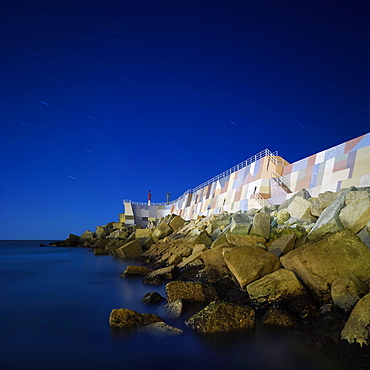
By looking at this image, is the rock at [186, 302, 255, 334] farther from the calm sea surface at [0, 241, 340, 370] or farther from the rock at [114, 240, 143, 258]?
the rock at [114, 240, 143, 258]

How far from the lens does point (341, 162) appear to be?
13.6m

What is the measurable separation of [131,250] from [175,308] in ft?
39.1

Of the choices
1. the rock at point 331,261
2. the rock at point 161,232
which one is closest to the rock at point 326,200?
the rock at point 331,261

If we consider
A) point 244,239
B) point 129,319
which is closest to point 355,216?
point 244,239

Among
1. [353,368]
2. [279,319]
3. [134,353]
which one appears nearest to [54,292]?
[134,353]

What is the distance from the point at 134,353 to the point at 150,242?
46.0 feet

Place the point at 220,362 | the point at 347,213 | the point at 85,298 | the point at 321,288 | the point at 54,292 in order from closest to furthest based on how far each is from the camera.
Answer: the point at 220,362 < the point at 321,288 < the point at 347,213 < the point at 85,298 < the point at 54,292

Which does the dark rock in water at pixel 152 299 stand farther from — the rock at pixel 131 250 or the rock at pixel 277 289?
the rock at pixel 131 250

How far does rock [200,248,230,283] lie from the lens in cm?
757

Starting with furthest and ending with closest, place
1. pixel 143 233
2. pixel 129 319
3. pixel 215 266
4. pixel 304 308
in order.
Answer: pixel 143 233
pixel 215 266
pixel 304 308
pixel 129 319

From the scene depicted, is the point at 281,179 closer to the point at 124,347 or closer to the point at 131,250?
the point at 131,250

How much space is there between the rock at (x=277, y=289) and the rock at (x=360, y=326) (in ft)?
4.36

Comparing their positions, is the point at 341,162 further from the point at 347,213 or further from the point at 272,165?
the point at 347,213

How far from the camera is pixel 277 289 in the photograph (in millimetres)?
5367
